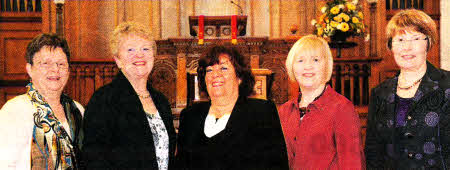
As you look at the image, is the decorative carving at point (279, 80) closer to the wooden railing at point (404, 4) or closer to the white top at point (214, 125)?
the wooden railing at point (404, 4)

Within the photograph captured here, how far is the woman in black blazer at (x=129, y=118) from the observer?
1.85 m

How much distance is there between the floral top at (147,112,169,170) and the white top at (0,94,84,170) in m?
0.59

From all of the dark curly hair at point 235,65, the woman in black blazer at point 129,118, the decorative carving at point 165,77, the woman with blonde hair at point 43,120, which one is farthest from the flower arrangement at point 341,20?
the woman with blonde hair at point 43,120

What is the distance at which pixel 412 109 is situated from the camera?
190cm

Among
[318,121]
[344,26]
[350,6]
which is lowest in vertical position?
[318,121]

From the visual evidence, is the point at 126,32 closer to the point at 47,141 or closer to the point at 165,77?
the point at 47,141

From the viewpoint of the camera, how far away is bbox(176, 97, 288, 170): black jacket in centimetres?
191

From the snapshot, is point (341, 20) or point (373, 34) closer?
point (341, 20)

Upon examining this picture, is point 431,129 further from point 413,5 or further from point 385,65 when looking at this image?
point 413,5

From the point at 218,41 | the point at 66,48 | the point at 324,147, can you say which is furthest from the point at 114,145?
the point at 218,41

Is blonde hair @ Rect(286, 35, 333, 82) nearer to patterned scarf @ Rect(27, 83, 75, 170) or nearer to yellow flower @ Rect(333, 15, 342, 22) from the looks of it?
patterned scarf @ Rect(27, 83, 75, 170)

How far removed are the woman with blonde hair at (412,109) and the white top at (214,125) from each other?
78 centimetres

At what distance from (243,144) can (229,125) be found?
0.40ft

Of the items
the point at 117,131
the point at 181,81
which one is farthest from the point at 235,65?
the point at 181,81
